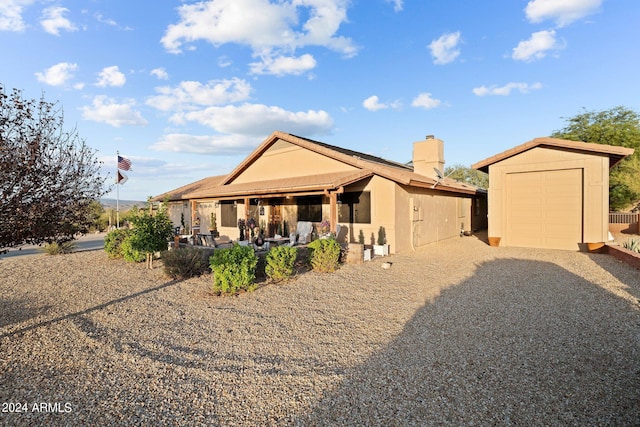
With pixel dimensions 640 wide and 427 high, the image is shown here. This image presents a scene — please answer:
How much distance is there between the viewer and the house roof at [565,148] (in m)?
10.3

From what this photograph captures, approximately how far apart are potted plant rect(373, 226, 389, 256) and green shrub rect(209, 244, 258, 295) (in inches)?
210

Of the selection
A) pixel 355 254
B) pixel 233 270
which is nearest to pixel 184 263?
pixel 233 270

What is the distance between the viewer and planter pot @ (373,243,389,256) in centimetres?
1130

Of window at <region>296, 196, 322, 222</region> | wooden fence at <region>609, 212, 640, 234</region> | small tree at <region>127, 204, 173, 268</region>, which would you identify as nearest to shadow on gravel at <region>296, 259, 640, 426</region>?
small tree at <region>127, 204, 173, 268</region>

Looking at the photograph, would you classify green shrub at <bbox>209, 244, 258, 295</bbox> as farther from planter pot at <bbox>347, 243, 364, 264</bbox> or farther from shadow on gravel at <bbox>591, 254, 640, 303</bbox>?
shadow on gravel at <bbox>591, 254, 640, 303</bbox>

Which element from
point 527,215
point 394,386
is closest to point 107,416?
point 394,386

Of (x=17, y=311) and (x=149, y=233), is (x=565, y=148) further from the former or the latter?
(x=17, y=311)

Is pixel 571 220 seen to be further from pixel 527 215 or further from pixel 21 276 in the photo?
pixel 21 276

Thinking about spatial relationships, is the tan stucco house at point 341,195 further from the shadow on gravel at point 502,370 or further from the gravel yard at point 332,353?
the shadow on gravel at point 502,370

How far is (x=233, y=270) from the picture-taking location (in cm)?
705

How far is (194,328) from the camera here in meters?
5.23

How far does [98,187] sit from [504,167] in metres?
13.1

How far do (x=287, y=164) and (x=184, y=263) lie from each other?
25.5 ft

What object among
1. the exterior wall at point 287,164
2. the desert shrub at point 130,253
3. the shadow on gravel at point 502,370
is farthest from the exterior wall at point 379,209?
the desert shrub at point 130,253
